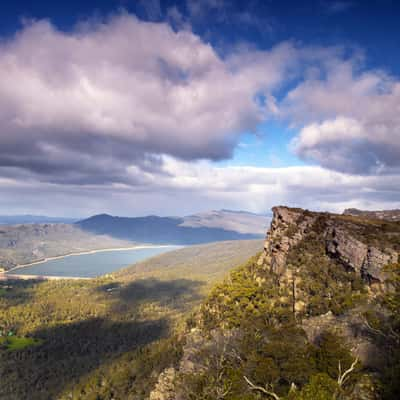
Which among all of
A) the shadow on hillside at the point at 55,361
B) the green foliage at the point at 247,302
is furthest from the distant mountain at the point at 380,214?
the shadow on hillside at the point at 55,361

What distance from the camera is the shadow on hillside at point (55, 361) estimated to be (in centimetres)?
13550

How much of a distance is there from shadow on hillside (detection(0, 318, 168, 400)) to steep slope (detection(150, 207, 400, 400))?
321ft

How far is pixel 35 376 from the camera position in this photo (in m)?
149

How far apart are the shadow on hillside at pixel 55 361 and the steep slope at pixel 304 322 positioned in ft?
321

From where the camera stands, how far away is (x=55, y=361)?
167m

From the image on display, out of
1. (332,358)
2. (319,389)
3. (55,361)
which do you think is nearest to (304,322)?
(332,358)

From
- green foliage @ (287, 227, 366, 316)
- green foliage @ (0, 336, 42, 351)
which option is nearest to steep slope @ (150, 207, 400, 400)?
green foliage @ (287, 227, 366, 316)

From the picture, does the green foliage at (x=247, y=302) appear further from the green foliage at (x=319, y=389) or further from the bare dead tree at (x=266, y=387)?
the green foliage at (x=319, y=389)

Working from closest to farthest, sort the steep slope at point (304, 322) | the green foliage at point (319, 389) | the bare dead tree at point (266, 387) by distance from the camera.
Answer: the green foliage at point (319, 389) < the bare dead tree at point (266, 387) < the steep slope at point (304, 322)

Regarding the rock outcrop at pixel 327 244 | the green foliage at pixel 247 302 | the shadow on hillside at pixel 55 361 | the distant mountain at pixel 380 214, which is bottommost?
the shadow on hillside at pixel 55 361

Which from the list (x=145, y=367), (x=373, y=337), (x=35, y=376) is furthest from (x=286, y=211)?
(x=35, y=376)

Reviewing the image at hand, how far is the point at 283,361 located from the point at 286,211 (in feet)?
173

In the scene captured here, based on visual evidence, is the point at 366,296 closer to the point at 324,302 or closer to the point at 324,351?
the point at 324,302

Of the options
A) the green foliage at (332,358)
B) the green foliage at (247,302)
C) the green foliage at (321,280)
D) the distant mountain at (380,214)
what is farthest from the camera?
the distant mountain at (380,214)
